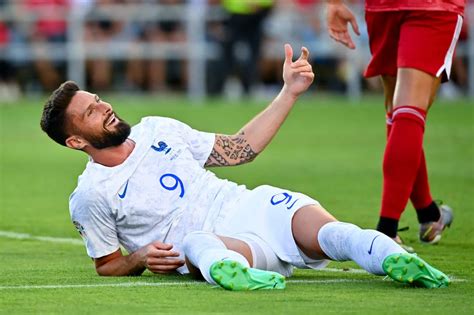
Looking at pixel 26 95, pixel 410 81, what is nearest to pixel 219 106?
pixel 26 95

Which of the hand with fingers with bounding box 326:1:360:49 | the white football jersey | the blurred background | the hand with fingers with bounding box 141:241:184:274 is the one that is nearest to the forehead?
the white football jersey

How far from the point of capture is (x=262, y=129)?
644 centimetres

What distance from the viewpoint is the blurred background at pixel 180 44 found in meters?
25.1

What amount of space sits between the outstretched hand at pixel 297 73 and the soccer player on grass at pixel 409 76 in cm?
107

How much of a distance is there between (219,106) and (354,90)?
363cm

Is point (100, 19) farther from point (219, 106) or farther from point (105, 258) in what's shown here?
point (105, 258)

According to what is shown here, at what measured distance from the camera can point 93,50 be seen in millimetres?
25547

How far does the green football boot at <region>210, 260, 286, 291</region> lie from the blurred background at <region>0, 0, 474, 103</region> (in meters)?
19.5

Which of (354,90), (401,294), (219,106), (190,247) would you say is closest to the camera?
(401,294)

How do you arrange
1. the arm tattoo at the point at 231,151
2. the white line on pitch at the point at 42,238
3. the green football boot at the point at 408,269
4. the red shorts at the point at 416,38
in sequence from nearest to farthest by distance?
the green football boot at the point at 408,269 < the arm tattoo at the point at 231,151 < the red shorts at the point at 416,38 < the white line on pitch at the point at 42,238

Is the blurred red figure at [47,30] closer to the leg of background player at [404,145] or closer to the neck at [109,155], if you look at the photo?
the leg of background player at [404,145]

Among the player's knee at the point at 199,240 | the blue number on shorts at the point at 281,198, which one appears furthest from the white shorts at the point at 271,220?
the player's knee at the point at 199,240

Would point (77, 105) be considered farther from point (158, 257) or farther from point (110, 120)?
point (158, 257)

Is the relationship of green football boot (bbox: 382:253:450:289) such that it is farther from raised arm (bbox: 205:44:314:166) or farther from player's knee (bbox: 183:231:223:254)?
raised arm (bbox: 205:44:314:166)
